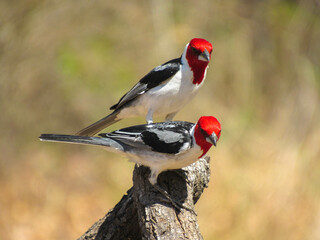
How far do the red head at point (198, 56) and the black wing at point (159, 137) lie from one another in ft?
2.05

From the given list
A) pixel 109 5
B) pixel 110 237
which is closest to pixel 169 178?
pixel 110 237

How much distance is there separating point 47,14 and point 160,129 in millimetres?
4596

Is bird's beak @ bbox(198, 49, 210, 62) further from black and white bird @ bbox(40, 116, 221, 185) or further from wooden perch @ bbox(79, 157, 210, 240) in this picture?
wooden perch @ bbox(79, 157, 210, 240)

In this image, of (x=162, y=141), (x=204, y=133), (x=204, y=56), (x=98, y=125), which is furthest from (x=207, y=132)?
(x=98, y=125)

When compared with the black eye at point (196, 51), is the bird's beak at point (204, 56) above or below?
below

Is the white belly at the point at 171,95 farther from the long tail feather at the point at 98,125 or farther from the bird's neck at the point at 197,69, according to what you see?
the long tail feather at the point at 98,125

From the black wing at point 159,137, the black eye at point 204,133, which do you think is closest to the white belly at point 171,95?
the black wing at point 159,137

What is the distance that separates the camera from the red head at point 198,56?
176 inches

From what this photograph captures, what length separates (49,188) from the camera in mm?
8008

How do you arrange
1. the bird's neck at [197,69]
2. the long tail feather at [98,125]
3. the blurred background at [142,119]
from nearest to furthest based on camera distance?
1. the bird's neck at [197,69]
2. the long tail feather at [98,125]
3. the blurred background at [142,119]

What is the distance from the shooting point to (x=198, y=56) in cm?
452

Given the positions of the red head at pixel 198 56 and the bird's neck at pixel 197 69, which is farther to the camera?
the bird's neck at pixel 197 69

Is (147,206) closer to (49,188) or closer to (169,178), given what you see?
(169,178)

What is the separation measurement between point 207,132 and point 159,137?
1.38ft
